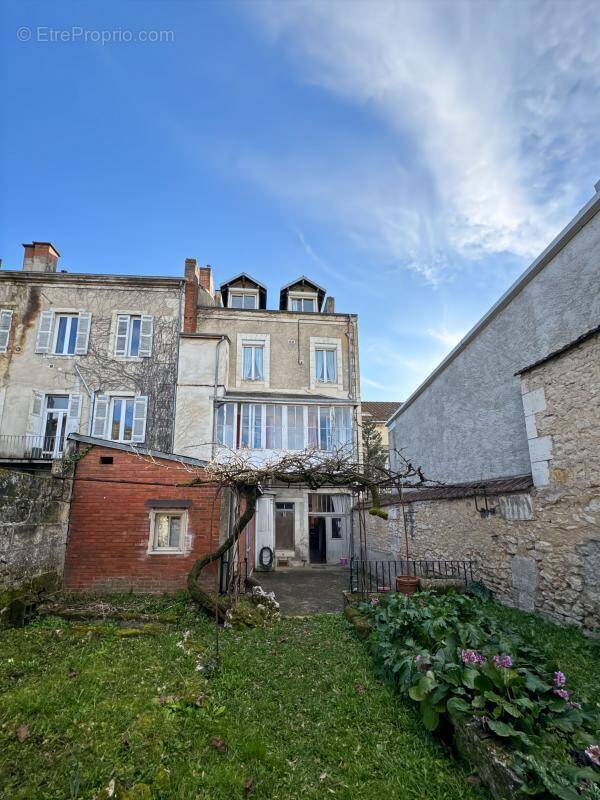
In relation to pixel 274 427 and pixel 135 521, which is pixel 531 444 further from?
pixel 274 427

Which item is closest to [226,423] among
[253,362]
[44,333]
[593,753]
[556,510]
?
[253,362]

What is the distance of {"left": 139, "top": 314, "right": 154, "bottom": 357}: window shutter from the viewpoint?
1560 centimetres

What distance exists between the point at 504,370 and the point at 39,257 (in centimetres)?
1867

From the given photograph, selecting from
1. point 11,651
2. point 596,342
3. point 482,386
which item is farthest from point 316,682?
point 482,386

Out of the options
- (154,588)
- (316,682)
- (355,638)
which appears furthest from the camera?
(154,588)

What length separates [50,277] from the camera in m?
15.7

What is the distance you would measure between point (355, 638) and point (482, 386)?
259 inches

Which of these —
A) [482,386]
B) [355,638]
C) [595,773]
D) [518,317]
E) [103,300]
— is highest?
[103,300]

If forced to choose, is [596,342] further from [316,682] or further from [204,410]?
[204,410]

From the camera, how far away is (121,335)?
51.8 feet

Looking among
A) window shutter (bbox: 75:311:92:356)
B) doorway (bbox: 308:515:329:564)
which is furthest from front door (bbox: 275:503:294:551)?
window shutter (bbox: 75:311:92:356)

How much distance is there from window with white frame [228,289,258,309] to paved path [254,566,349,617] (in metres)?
11.6

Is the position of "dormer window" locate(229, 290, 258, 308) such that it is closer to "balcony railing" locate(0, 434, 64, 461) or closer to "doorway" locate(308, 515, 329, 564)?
→ "balcony railing" locate(0, 434, 64, 461)

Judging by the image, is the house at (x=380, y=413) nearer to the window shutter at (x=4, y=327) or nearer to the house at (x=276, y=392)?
the house at (x=276, y=392)
